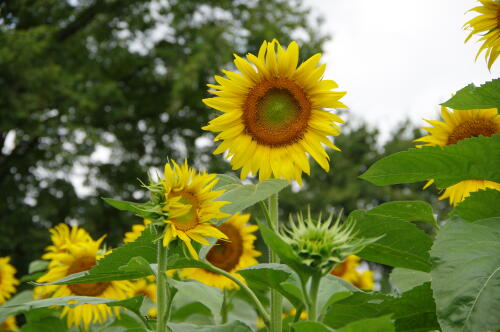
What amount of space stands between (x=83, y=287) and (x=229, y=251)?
0.45 meters

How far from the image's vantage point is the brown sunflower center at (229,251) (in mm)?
1980

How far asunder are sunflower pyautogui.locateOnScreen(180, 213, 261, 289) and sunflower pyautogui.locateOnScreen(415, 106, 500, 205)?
65 cm

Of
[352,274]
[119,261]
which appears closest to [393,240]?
[119,261]

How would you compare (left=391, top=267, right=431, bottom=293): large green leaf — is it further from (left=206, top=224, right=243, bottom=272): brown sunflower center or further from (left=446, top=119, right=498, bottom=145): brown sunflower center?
(left=206, top=224, right=243, bottom=272): brown sunflower center

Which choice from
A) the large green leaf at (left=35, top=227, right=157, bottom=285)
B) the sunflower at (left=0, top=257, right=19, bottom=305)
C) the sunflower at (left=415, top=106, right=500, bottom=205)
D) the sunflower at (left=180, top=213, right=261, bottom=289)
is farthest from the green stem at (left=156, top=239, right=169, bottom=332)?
the sunflower at (left=0, top=257, right=19, bottom=305)

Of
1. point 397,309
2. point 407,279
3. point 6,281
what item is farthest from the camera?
point 6,281

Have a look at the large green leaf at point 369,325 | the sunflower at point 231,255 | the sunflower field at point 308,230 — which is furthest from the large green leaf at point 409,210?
the sunflower at point 231,255

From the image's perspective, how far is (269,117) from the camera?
1.48m

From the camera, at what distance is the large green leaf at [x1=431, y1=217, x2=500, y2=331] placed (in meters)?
0.85

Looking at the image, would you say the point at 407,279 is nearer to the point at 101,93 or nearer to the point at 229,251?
the point at 229,251

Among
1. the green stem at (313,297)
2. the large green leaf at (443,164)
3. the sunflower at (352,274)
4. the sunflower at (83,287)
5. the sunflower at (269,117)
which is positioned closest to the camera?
the green stem at (313,297)

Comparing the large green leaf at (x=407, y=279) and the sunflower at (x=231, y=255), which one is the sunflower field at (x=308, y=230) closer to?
the large green leaf at (x=407, y=279)

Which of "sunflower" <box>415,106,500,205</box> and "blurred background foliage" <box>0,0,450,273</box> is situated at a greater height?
"blurred background foliage" <box>0,0,450,273</box>

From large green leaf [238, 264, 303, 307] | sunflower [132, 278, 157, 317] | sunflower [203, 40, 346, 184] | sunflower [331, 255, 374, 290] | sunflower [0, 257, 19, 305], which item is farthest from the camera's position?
sunflower [331, 255, 374, 290]
